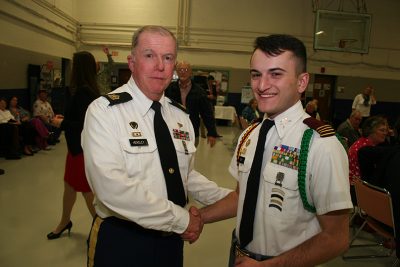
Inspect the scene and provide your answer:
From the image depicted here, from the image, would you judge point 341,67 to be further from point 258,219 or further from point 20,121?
point 258,219

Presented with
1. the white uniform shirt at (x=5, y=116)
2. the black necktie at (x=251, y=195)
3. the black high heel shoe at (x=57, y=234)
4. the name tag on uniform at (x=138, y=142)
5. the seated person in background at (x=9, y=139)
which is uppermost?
the name tag on uniform at (x=138, y=142)

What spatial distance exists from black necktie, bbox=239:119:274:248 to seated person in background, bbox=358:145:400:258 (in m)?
1.74

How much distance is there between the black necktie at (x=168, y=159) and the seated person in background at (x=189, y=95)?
269cm

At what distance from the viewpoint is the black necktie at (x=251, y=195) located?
4.25ft

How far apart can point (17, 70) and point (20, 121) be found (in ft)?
4.63

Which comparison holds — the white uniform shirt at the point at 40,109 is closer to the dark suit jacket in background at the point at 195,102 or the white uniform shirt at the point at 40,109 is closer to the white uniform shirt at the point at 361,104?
the dark suit jacket in background at the point at 195,102

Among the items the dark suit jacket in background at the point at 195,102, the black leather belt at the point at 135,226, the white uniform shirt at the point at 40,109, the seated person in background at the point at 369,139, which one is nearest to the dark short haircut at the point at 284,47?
the black leather belt at the point at 135,226

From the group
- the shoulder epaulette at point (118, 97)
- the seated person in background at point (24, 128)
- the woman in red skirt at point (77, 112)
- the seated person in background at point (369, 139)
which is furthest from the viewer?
the seated person in background at point (24, 128)

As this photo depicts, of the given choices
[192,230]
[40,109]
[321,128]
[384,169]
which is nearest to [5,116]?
[40,109]

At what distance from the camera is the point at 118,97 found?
150 cm

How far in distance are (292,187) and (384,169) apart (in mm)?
2322

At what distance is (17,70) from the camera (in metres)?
7.59

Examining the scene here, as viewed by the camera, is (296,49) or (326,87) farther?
(326,87)

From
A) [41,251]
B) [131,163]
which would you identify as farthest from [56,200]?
[131,163]
